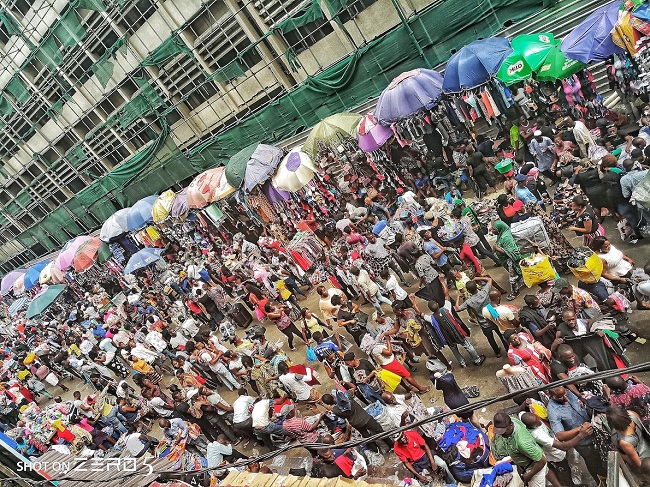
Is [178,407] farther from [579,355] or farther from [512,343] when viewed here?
[579,355]

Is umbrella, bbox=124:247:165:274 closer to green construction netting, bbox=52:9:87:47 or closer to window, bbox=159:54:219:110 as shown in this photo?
window, bbox=159:54:219:110

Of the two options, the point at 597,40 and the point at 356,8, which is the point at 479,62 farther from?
the point at 356,8

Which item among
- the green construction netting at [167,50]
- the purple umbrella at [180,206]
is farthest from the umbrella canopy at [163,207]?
the green construction netting at [167,50]

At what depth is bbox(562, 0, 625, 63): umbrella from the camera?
9.92 m

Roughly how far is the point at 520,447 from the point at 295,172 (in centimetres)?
1112

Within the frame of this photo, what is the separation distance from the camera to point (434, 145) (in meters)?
13.6

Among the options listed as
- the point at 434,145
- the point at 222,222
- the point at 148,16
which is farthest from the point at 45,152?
the point at 434,145

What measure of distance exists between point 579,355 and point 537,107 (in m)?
9.12

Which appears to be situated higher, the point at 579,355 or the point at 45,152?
the point at 45,152

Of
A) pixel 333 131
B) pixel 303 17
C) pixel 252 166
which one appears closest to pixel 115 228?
pixel 252 166

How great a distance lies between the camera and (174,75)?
75.0ft

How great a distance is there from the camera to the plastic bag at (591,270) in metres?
6.00

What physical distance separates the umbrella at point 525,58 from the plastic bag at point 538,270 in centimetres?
658

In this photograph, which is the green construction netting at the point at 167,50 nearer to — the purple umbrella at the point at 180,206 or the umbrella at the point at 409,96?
the purple umbrella at the point at 180,206
